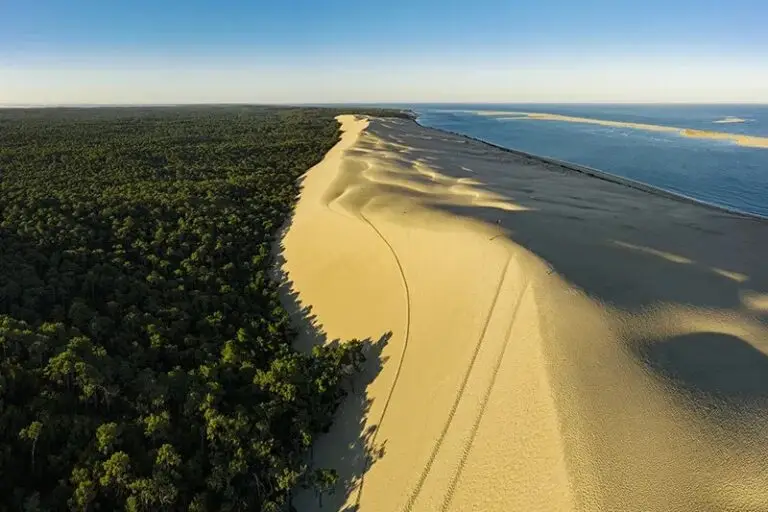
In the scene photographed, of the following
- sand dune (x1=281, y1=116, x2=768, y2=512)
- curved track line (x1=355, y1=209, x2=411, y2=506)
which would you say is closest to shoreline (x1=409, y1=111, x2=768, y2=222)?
sand dune (x1=281, y1=116, x2=768, y2=512)

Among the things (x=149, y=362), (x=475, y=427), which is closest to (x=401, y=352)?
(x=475, y=427)

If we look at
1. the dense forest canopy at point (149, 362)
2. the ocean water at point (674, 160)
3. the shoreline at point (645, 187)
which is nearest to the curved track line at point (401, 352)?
the dense forest canopy at point (149, 362)

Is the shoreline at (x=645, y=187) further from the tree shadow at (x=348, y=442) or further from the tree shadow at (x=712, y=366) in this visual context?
the tree shadow at (x=348, y=442)

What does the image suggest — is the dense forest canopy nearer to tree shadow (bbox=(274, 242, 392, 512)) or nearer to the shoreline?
tree shadow (bbox=(274, 242, 392, 512))

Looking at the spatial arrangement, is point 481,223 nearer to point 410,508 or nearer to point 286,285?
point 286,285

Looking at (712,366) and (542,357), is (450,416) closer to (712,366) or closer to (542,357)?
(542,357)

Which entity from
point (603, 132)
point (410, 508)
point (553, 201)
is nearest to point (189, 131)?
point (553, 201)
